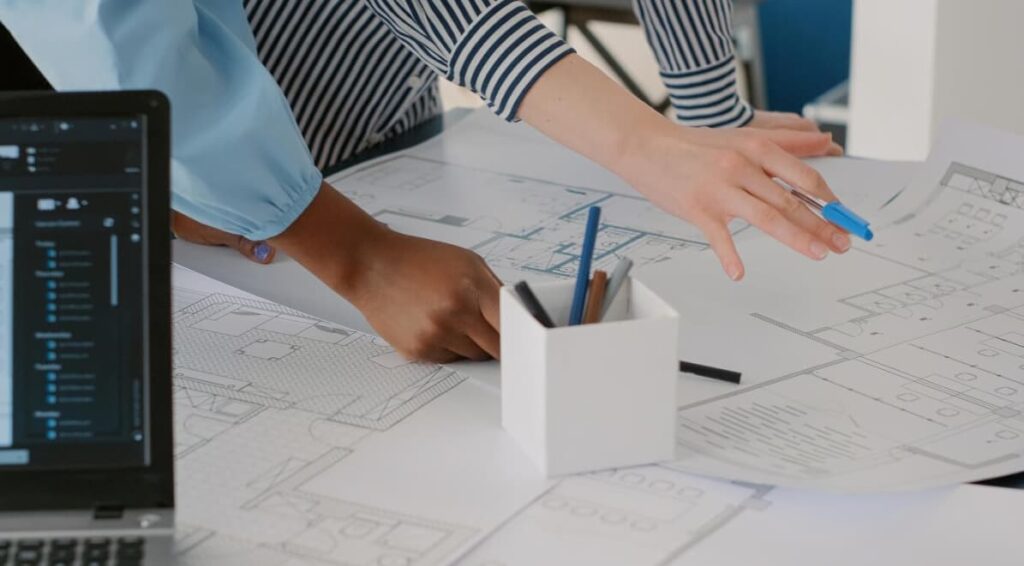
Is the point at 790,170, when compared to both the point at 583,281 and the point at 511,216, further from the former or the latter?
the point at 511,216

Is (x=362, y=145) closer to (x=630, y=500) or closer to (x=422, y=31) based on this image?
(x=422, y=31)

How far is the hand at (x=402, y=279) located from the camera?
3.02 feet

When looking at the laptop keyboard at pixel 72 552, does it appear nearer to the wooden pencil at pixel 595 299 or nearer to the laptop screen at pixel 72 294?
the laptop screen at pixel 72 294

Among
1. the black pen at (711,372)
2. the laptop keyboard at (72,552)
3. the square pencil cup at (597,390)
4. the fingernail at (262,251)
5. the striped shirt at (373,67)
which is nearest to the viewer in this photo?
the laptop keyboard at (72,552)

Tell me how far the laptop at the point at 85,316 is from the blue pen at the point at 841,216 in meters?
0.41

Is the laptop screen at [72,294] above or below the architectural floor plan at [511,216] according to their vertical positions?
above

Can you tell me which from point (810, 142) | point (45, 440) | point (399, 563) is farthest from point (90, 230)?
point (810, 142)

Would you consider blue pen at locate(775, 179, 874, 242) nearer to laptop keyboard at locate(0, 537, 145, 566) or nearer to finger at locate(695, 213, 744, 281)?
finger at locate(695, 213, 744, 281)

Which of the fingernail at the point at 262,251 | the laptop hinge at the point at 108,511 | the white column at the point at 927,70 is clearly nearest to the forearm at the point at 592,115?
the fingernail at the point at 262,251

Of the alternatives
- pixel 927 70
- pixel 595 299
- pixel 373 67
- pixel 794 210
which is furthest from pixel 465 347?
pixel 927 70

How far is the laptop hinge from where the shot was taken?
69cm

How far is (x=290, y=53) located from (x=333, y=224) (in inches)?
16.0

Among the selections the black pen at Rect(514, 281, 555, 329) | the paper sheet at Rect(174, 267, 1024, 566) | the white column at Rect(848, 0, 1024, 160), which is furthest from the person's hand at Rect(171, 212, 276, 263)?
the white column at Rect(848, 0, 1024, 160)

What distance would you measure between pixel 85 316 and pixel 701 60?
2.83 feet
